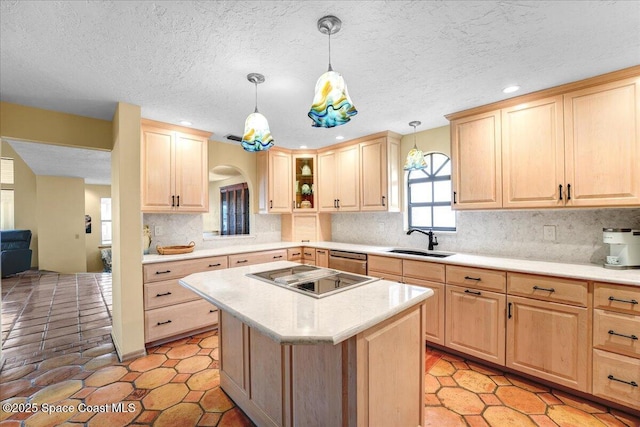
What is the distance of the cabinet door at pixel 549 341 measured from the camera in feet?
6.62

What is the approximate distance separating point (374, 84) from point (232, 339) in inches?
86.7

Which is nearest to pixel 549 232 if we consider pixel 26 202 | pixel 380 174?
pixel 380 174

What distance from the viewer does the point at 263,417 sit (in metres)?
1.71

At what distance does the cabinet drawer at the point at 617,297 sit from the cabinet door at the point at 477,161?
3.11 feet

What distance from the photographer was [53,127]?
2.74 m

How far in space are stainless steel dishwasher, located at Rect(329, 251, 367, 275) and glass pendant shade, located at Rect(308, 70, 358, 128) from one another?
223 cm

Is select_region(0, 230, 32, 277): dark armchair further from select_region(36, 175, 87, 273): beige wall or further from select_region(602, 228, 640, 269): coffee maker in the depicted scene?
select_region(602, 228, 640, 269): coffee maker

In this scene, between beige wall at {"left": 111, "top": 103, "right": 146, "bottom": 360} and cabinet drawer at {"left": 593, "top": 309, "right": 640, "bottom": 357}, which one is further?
beige wall at {"left": 111, "top": 103, "right": 146, "bottom": 360}

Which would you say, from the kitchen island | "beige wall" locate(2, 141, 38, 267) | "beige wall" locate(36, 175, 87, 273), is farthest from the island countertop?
"beige wall" locate(2, 141, 38, 267)

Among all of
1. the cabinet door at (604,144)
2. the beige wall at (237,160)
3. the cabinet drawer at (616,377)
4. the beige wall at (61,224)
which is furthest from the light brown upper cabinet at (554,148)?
the beige wall at (61,224)

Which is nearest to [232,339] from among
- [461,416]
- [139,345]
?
[139,345]

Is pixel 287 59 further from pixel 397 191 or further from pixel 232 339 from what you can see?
pixel 397 191

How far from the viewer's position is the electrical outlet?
262cm

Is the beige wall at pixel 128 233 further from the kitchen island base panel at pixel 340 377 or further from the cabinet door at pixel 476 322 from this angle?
the cabinet door at pixel 476 322
